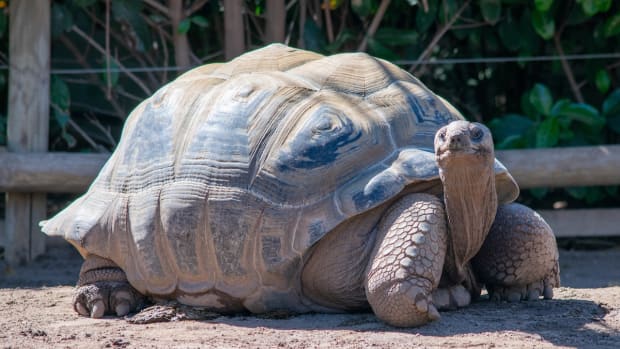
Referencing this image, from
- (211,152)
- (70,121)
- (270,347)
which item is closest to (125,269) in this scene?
(211,152)

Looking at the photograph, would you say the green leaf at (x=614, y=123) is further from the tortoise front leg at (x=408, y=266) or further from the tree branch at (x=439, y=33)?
the tortoise front leg at (x=408, y=266)

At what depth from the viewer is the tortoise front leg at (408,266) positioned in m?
3.40

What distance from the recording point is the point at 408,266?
134 inches

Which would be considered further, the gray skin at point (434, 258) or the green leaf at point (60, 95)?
the green leaf at point (60, 95)

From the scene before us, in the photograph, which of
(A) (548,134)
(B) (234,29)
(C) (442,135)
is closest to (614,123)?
(A) (548,134)

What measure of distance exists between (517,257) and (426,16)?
2.74 metres

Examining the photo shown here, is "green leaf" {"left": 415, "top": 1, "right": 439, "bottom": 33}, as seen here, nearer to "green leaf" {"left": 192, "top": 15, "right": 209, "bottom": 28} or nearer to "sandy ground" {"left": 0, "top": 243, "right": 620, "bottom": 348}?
"green leaf" {"left": 192, "top": 15, "right": 209, "bottom": 28}

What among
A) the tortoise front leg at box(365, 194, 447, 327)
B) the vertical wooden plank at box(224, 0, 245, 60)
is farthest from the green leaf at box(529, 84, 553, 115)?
the tortoise front leg at box(365, 194, 447, 327)

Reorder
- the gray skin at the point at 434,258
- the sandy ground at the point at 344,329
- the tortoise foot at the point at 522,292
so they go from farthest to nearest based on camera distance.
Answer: the tortoise foot at the point at 522,292, the gray skin at the point at 434,258, the sandy ground at the point at 344,329

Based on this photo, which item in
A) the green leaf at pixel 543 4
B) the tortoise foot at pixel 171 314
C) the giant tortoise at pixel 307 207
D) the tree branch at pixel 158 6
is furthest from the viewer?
the tree branch at pixel 158 6

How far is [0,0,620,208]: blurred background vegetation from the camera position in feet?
20.5

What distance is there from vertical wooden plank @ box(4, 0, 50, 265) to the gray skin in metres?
2.03

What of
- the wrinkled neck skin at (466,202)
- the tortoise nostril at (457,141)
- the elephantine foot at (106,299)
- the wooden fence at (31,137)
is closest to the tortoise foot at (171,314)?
the elephantine foot at (106,299)

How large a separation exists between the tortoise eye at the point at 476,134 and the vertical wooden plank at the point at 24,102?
11.6ft
